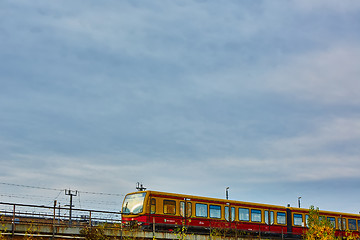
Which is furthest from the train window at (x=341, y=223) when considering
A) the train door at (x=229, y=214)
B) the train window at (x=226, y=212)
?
the train window at (x=226, y=212)

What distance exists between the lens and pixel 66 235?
25719 millimetres

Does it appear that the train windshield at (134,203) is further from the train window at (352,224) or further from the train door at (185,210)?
the train window at (352,224)

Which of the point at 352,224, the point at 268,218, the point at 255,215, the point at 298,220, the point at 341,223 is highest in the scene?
the point at 255,215

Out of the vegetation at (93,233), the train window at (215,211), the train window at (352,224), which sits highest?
the train window at (215,211)

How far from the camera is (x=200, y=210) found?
37.1m

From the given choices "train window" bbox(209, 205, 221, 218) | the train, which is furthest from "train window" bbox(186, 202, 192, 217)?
"train window" bbox(209, 205, 221, 218)

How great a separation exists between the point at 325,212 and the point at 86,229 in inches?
1064

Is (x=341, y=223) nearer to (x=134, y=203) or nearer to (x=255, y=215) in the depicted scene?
(x=255, y=215)

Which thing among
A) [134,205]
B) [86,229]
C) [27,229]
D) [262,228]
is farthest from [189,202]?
[27,229]

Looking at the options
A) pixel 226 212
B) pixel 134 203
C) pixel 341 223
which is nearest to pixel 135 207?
pixel 134 203

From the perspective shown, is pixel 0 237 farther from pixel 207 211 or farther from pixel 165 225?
pixel 207 211

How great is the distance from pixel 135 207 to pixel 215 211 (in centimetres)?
697

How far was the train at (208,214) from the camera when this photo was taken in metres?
34.5

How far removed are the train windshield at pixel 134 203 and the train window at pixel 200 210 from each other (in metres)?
4.78
